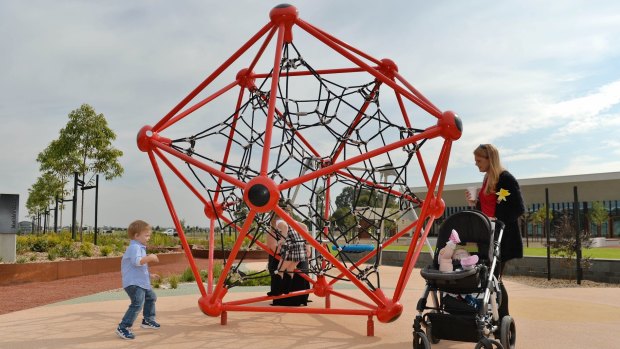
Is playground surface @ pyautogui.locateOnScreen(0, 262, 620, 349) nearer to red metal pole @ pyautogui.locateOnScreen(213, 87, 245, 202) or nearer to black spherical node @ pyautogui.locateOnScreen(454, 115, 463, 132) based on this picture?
red metal pole @ pyautogui.locateOnScreen(213, 87, 245, 202)

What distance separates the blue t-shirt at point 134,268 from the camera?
599cm

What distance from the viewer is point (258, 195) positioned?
4.79 meters

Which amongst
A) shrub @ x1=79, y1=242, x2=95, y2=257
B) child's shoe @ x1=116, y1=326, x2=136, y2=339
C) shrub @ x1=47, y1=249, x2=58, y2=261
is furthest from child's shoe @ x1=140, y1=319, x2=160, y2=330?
shrub @ x1=79, y1=242, x2=95, y2=257

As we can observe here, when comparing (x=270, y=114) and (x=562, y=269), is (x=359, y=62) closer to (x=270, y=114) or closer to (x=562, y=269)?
(x=270, y=114)

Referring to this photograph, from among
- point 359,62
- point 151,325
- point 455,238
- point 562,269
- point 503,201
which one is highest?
point 359,62

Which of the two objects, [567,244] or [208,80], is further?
[567,244]

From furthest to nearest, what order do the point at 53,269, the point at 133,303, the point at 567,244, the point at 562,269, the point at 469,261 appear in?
1. the point at 562,269
2. the point at 567,244
3. the point at 53,269
4. the point at 133,303
5. the point at 469,261

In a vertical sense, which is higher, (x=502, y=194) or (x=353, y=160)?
(x=353, y=160)

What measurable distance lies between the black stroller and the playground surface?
747 millimetres

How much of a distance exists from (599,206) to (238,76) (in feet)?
157

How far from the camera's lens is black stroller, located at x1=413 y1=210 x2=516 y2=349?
473cm

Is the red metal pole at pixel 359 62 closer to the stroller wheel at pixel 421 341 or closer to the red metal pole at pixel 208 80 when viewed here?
the red metal pole at pixel 208 80

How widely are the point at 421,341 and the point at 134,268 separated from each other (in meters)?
3.14

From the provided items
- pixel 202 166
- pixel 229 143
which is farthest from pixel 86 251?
pixel 202 166
